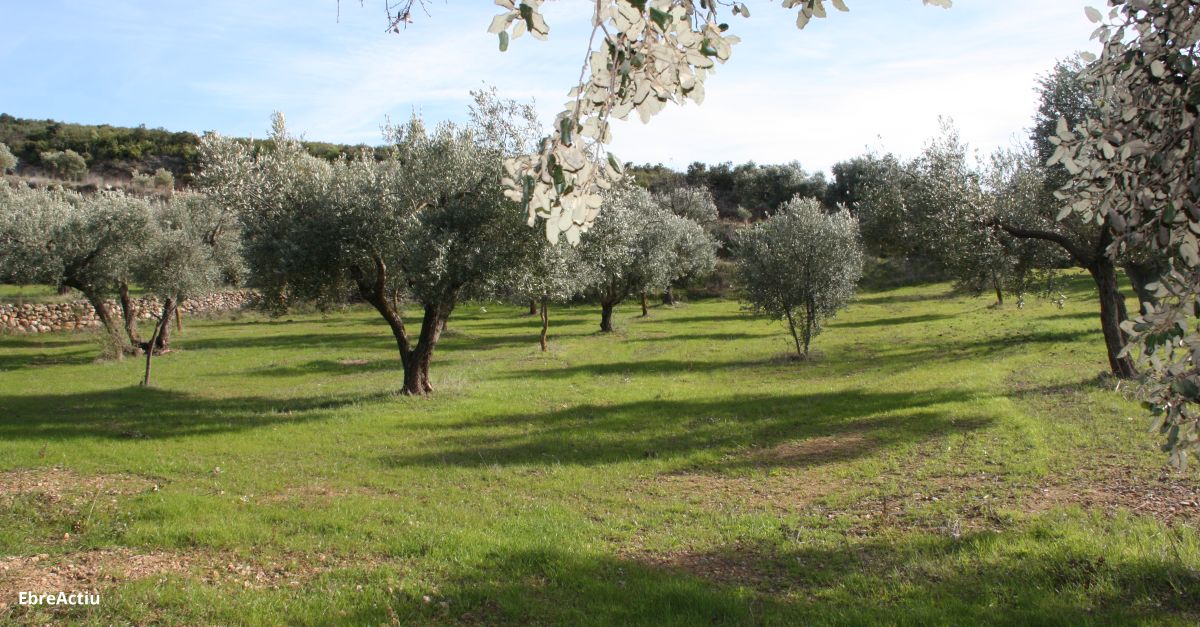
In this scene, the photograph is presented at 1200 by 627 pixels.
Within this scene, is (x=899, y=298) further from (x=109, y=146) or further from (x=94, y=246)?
(x=109, y=146)

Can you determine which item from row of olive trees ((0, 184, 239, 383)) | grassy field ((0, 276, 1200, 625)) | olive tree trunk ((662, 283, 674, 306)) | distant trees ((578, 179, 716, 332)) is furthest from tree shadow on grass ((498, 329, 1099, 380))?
olive tree trunk ((662, 283, 674, 306))

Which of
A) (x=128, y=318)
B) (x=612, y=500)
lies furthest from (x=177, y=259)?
(x=612, y=500)

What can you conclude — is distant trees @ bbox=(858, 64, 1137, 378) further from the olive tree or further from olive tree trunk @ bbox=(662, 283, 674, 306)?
olive tree trunk @ bbox=(662, 283, 674, 306)

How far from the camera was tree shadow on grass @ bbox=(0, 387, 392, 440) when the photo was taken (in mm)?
15859

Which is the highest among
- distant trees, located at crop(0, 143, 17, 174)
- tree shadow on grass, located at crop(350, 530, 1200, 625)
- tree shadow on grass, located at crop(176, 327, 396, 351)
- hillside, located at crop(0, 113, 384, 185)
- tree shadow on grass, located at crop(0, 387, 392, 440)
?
hillside, located at crop(0, 113, 384, 185)

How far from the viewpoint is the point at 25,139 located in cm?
7900

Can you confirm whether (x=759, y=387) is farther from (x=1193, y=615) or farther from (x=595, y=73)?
(x=595, y=73)

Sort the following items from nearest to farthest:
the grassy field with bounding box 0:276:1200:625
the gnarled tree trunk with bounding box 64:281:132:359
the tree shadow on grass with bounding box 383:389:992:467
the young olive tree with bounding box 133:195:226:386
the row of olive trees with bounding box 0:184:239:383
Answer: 1. the grassy field with bounding box 0:276:1200:625
2. the tree shadow on grass with bounding box 383:389:992:467
3. the young olive tree with bounding box 133:195:226:386
4. the row of olive trees with bounding box 0:184:239:383
5. the gnarled tree trunk with bounding box 64:281:132:359

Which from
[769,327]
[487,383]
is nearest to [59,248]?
[487,383]

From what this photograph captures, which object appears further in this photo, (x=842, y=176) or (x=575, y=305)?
(x=842, y=176)

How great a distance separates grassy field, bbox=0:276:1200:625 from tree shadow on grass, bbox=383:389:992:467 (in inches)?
4.1

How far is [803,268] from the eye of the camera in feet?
88.2

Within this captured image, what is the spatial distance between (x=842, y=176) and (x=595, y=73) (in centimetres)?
7550

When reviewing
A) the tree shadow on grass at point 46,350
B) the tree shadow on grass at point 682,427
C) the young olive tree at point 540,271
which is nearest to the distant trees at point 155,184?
the tree shadow on grass at point 46,350
